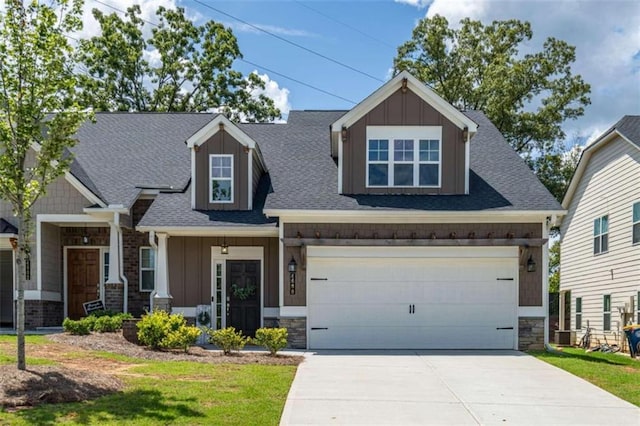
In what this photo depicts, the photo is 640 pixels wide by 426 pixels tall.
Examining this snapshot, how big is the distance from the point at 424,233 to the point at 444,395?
624 centimetres

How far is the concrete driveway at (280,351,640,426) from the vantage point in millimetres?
8211

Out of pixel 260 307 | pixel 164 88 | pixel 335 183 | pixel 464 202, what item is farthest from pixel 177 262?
pixel 164 88

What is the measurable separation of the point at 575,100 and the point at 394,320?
20.4 m

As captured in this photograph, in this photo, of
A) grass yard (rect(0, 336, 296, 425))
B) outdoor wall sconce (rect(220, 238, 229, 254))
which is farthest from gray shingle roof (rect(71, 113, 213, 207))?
grass yard (rect(0, 336, 296, 425))

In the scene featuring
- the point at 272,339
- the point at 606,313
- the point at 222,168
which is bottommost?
the point at 606,313

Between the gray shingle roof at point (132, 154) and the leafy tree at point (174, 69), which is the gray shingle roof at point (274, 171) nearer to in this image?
the gray shingle roof at point (132, 154)

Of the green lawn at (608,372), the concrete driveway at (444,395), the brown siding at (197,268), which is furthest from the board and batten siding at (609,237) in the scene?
the brown siding at (197,268)

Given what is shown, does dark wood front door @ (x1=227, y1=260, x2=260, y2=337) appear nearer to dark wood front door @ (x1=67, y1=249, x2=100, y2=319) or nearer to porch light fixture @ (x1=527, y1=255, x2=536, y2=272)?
dark wood front door @ (x1=67, y1=249, x2=100, y2=319)

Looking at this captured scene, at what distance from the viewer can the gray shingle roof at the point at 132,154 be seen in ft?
58.2

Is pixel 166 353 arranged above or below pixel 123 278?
below

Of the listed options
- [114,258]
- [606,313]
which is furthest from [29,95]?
[606,313]

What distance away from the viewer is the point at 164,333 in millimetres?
13375

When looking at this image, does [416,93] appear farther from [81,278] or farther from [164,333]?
[81,278]

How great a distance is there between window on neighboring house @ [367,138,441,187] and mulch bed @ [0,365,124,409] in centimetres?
881
